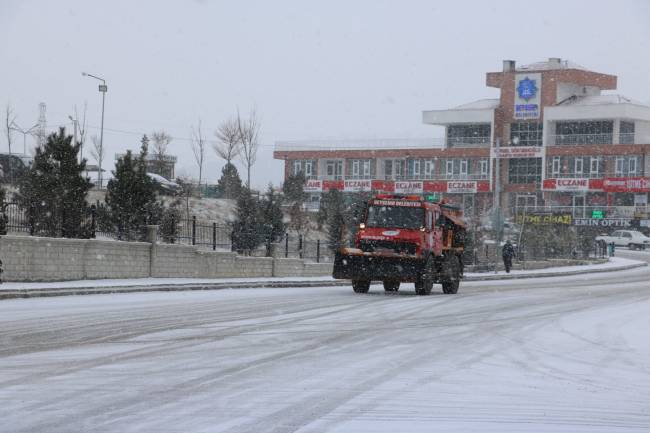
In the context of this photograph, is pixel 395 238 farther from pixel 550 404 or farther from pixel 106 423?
pixel 106 423

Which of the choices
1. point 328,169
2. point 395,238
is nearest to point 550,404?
point 395,238

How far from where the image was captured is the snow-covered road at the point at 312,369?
29.8ft

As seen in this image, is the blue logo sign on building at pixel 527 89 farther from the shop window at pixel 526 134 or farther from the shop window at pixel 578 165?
the shop window at pixel 578 165

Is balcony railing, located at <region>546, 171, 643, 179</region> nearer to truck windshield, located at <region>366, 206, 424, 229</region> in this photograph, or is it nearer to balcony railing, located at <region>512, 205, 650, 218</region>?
balcony railing, located at <region>512, 205, 650, 218</region>

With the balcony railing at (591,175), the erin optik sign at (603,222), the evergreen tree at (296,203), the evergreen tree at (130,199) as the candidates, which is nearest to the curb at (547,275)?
the evergreen tree at (296,203)

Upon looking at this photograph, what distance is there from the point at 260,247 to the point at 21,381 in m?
30.5

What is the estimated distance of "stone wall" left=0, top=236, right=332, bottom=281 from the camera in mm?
26859

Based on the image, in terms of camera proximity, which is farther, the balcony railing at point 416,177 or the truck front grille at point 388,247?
the balcony railing at point 416,177

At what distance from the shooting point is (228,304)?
23047mm

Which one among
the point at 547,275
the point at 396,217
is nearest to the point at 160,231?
the point at 396,217

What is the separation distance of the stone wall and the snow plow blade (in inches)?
257

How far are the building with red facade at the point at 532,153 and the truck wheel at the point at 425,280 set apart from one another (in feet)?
223

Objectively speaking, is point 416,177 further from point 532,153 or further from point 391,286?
point 391,286

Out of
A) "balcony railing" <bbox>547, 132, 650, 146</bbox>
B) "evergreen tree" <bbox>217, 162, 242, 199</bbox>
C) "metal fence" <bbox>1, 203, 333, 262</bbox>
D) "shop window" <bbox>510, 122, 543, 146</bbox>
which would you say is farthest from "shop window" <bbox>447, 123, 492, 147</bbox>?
"metal fence" <bbox>1, 203, 333, 262</bbox>
